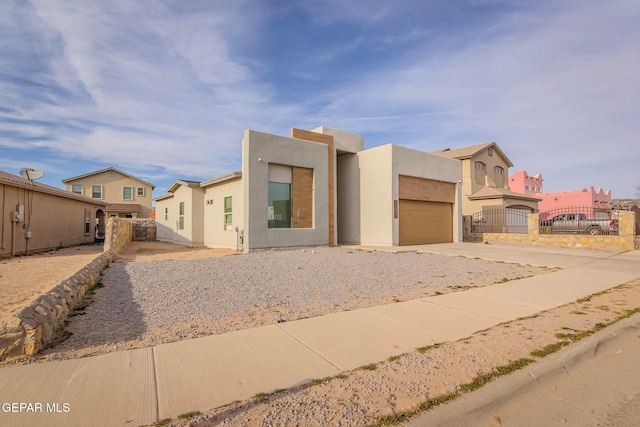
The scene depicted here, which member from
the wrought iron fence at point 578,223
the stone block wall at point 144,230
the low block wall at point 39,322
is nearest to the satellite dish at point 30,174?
the stone block wall at point 144,230

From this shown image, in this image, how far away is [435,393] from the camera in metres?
3.05

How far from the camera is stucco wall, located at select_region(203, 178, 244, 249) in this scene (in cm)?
1466

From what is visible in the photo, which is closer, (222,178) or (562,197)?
(222,178)

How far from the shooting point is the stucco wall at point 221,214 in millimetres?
14664

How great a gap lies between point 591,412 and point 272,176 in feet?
41.1

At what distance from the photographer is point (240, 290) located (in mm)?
7023

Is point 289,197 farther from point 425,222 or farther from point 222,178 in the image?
point 425,222

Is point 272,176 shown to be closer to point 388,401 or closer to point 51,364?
point 51,364

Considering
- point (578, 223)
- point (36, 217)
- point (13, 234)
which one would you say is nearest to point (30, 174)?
point (36, 217)

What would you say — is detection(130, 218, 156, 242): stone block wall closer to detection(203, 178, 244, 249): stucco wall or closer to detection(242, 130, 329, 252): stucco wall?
detection(203, 178, 244, 249): stucco wall

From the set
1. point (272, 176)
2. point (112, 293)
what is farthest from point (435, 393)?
point (272, 176)

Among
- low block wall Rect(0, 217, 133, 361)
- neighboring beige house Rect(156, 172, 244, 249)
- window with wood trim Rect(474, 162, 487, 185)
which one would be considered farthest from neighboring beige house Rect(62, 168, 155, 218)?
low block wall Rect(0, 217, 133, 361)

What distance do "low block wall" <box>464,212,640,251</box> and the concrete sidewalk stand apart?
13913 millimetres

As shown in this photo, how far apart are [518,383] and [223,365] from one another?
308 cm
